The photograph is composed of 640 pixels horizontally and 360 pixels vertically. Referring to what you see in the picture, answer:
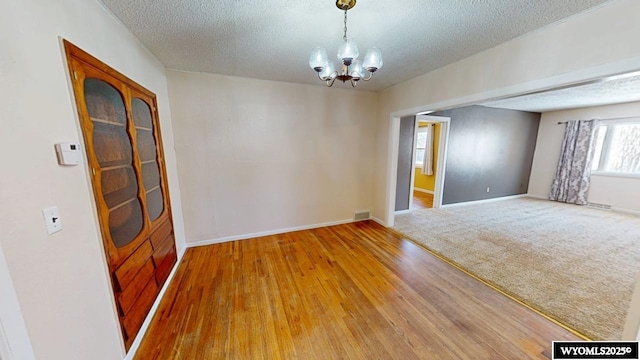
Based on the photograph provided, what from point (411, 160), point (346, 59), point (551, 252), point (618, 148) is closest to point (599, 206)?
point (618, 148)

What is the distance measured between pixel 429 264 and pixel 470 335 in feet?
3.31

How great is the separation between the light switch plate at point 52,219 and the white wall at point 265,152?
201cm

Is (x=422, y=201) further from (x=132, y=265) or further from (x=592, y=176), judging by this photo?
(x=132, y=265)

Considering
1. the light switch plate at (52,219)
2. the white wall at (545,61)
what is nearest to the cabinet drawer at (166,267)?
the light switch plate at (52,219)

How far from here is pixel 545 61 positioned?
1.76 m

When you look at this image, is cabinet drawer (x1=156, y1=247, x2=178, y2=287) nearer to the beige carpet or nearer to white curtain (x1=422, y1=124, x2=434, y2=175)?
the beige carpet

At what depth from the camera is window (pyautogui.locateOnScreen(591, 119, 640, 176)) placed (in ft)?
14.6

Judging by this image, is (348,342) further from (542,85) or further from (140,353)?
(542,85)

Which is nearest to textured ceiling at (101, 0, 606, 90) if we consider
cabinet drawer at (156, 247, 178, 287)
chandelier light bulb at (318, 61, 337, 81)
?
chandelier light bulb at (318, 61, 337, 81)

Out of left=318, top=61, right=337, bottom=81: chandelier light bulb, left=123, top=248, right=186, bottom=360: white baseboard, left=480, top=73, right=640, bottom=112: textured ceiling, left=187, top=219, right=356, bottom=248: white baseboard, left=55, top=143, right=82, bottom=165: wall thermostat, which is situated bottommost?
left=123, top=248, right=186, bottom=360: white baseboard

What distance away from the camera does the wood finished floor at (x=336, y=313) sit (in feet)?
5.02

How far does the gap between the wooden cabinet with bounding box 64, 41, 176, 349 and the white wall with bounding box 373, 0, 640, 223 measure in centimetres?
321

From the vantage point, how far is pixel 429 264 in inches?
103

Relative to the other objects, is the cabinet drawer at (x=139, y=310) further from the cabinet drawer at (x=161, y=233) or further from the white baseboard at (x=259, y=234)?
the white baseboard at (x=259, y=234)
